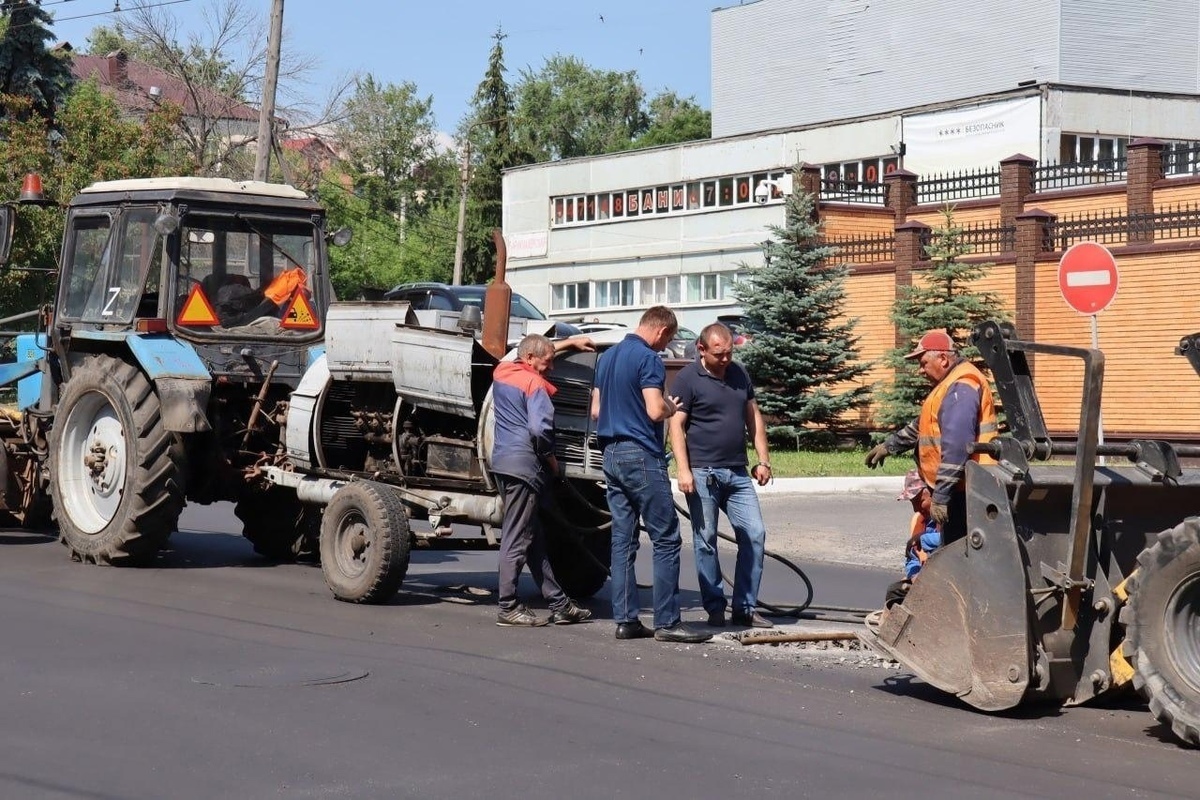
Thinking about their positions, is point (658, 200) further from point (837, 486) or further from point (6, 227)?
point (6, 227)

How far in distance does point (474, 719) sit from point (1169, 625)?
307cm

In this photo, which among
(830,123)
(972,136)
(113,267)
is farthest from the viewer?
(830,123)

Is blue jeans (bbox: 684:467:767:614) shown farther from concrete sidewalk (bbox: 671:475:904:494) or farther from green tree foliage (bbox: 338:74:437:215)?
green tree foliage (bbox: 338:74:437:215)

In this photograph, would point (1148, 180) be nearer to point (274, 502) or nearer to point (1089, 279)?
point (1089, 279)

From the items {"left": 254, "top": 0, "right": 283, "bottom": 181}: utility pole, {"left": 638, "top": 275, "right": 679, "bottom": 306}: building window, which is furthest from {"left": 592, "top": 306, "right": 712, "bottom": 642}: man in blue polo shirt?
{"left": 638, "top": 275, "right": 679, "bottom": 306}: building window

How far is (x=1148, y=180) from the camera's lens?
33.2 metres

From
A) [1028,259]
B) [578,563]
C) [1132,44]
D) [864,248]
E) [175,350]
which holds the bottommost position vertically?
[578,563]

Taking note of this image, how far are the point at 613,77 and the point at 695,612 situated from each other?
87.8 meters

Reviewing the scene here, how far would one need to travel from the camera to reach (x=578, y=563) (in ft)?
36.5

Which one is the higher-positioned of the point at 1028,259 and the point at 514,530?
the point at 1028,259

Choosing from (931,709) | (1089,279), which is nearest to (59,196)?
(1089,279)

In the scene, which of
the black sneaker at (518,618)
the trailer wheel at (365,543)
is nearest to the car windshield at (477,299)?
the trailer wheel at (365,543)

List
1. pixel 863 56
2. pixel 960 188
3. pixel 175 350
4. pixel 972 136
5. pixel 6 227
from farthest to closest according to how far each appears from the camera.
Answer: pixel 863 56
pixel 972 136
pixel 960 188
pixel 6 227
pixel 175 350

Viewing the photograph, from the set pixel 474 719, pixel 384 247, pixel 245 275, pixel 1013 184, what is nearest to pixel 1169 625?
pixel 474 719
